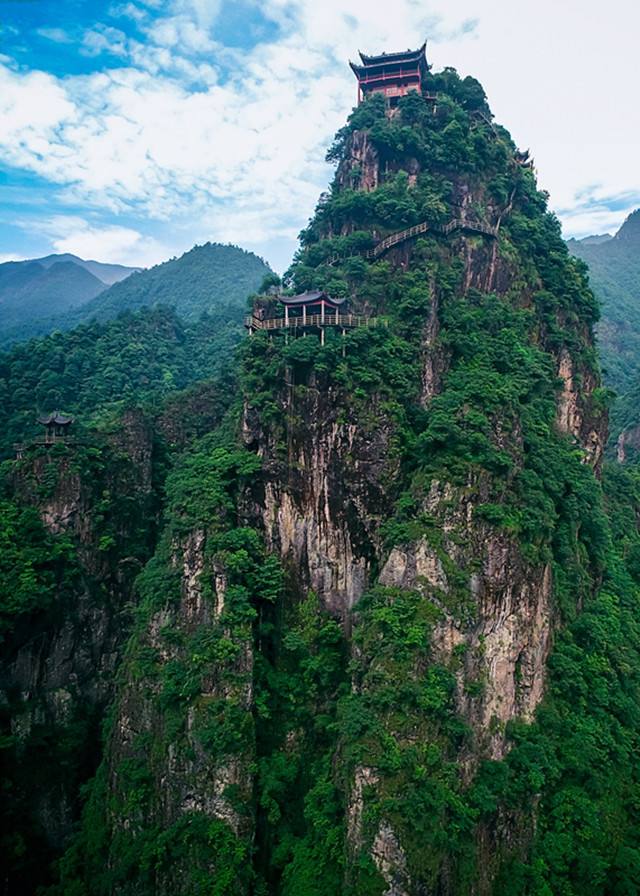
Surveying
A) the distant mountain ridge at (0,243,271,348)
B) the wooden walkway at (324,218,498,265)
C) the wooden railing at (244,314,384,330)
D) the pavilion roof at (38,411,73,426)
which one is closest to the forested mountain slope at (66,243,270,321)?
the distant mountain ridge at (0,243,271,348)

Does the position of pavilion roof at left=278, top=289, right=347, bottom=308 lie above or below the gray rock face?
above

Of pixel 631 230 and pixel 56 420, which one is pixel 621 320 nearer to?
pixel 631 230

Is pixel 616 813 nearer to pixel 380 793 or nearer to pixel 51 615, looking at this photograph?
pixel 380 793

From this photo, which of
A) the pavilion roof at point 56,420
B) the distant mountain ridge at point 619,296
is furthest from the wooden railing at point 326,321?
the distant mountain ridge at point 619,296

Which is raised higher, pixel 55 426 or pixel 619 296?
pixel 619 296

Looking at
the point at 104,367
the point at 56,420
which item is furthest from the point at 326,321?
the point at 104,367

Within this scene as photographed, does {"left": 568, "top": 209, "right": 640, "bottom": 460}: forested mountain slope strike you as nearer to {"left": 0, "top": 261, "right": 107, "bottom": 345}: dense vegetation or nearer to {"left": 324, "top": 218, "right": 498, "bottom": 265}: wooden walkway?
{"left": 324, "top": 218, "right": 498, "bottom": 265}: wooden walkway
